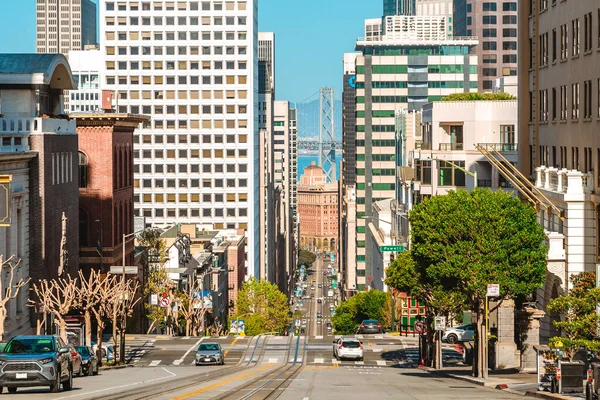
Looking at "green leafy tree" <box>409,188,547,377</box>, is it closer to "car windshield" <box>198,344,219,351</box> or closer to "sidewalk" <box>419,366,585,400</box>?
"sidewalk" <box>419,366,585,400</box>

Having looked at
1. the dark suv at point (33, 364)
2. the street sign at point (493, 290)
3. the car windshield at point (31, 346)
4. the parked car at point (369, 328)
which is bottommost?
the parked car at point (369, 328)

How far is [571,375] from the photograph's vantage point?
121 ft

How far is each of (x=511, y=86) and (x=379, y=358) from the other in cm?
5989

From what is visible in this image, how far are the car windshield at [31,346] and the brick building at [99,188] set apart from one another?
57.2m

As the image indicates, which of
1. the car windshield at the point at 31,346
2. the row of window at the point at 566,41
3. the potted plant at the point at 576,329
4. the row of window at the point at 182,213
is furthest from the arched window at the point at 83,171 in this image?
the row of window at the point at 182,213

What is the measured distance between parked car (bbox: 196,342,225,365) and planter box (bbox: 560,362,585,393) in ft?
111

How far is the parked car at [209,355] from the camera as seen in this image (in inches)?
2653

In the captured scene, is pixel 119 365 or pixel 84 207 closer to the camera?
pixel 119 365

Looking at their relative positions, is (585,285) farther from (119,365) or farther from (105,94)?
(105,94)

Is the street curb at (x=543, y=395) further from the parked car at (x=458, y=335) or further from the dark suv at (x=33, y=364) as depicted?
the parked car at (x=458, y=335)

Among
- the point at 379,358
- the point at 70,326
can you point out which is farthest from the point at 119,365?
the point at 379,358

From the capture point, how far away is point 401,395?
3688cm

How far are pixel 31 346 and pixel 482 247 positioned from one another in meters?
23.5

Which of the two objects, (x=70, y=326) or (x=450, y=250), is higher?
(x=450, y=250)
